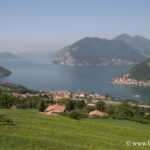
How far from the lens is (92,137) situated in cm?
1439

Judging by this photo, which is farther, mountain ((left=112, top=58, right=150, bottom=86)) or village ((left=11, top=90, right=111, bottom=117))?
mountain ((left=112, top=58, right=150, bottom=86))

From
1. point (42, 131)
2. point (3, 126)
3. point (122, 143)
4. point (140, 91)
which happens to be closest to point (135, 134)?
point (122, 143)

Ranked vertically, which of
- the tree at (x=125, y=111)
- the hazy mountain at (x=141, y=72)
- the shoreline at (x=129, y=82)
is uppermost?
the hazy mountain at (x=141, y=72)

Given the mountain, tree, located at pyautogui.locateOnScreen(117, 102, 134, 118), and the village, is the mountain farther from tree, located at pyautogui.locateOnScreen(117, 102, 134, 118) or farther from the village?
tree, located at pyautogui.locateOnScreen(117, 102, 134, 118)

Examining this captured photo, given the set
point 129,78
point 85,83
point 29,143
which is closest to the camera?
point 29,143

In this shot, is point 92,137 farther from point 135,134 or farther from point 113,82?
point 113,82

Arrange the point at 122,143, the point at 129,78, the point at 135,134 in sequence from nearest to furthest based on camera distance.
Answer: the point at 122,143 < the point at 135,134 < the point at 129,78

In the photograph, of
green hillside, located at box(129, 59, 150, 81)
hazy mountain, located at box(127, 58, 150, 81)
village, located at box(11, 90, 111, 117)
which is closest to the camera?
village, located at box(11, 90, 111, 117)

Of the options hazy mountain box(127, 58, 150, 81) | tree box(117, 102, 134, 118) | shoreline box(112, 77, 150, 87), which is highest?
hazy mountain box(127, 58, 150, 81)

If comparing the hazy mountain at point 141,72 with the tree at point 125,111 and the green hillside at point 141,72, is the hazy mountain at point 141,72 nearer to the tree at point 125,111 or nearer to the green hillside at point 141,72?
the green hillside at point 141,72

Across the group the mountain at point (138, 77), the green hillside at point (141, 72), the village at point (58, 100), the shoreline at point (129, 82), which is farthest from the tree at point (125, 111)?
the green hillside at point (141, 72)

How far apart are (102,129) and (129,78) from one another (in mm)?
172760

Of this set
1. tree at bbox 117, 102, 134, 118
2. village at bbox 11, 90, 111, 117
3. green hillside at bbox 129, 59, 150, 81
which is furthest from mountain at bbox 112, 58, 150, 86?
tree at bbox 117, 102, 134, 118

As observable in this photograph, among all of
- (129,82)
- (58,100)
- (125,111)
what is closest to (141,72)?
(129,82)
